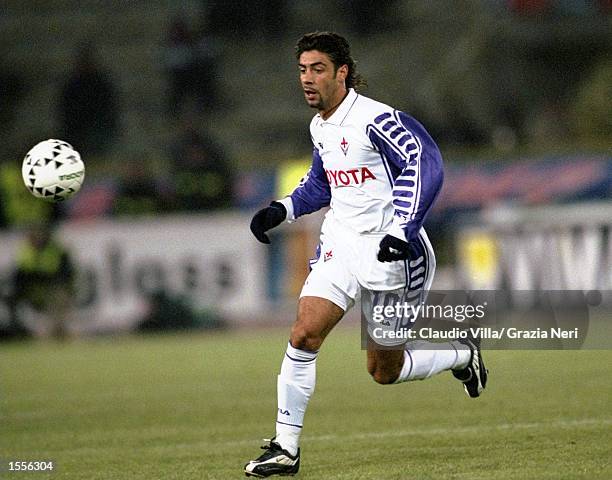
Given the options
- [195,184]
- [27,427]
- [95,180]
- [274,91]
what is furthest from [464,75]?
[27,427]

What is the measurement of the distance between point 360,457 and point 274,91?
50.2 feet

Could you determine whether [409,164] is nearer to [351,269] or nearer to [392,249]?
[392,249]

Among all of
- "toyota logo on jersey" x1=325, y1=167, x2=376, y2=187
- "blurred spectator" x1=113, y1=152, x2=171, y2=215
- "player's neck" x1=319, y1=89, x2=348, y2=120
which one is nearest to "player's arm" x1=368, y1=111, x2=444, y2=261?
"toyota logo on jersey" x1=325, y1=167, x2=376, y2=187

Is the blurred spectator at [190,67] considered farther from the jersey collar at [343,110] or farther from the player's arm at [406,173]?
the player's arm at [406,173]

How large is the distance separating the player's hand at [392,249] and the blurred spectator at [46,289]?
38.3 feet

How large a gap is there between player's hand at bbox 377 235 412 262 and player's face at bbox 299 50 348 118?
817mm

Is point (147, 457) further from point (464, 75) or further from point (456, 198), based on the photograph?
point (464, 75)

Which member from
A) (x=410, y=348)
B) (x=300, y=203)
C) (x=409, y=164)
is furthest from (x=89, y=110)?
(x=409, y=164)

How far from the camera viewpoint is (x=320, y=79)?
634 cm

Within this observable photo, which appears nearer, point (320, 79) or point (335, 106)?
point (320, 79)

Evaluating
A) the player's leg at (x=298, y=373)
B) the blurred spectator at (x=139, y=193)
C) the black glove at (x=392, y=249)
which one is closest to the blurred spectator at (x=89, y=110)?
the blurred spectator at (x=139, y=193)

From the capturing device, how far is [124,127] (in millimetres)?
21047

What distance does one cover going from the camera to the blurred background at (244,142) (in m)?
16.8

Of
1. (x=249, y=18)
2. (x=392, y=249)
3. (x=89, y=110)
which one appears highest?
(x=249, y=18)
